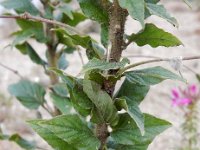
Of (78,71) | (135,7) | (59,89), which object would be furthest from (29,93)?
(78,71)

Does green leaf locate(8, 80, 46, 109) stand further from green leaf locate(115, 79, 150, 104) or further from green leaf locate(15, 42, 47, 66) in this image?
green leaf locate(115, 79, 150, 104)

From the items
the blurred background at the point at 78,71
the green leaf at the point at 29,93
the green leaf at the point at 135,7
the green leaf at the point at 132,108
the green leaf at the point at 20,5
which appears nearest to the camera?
the green leaf at the point at 135,7

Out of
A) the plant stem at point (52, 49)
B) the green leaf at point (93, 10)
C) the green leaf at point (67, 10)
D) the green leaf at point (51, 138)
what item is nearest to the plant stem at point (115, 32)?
the green leaf at point (93, 10)

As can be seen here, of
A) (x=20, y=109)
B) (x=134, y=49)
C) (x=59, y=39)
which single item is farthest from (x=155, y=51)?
(x=59, y=39)

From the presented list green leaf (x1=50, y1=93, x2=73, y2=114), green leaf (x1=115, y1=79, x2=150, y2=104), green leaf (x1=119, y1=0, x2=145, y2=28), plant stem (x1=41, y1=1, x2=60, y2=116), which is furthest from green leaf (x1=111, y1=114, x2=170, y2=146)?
plant stem (x1=41, y1=1, x2=60, y2=116)

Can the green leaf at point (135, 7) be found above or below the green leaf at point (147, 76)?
above

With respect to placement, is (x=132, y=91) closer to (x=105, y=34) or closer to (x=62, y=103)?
(x=105, y=34)

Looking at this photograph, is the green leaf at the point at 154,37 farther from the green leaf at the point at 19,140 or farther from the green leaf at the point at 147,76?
the green leaf at the point at 19,140
